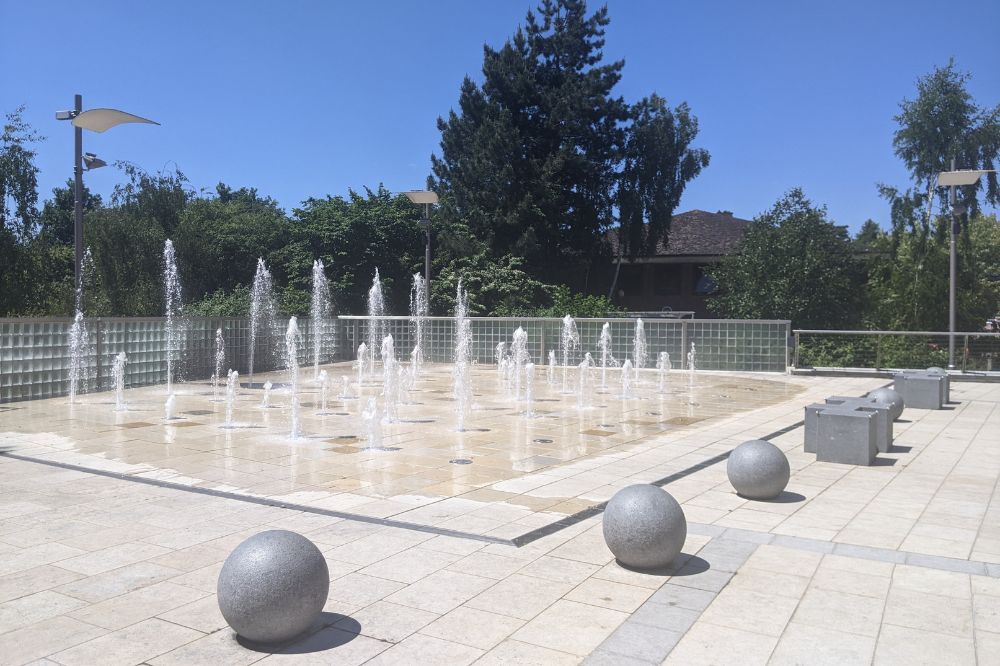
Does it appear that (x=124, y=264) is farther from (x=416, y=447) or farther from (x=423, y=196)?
(x=416, y=447)

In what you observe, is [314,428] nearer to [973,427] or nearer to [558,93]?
[973,427]

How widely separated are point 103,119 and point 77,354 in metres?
5.06

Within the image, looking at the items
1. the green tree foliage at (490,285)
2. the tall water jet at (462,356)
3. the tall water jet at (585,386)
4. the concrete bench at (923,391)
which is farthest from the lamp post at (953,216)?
the green tree foliage at (490,285)

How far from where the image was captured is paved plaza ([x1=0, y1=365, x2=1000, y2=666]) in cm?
443

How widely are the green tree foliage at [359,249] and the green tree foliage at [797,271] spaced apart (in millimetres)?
14226

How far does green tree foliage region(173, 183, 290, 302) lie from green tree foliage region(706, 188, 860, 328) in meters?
22.0

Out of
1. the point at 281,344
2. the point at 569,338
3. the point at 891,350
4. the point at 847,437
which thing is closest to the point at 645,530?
the point at 847,437

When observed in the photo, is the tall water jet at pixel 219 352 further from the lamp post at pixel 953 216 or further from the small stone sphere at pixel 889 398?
the lamp post at pixel 953 216

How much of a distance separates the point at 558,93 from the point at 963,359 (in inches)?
763

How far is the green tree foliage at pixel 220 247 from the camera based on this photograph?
38000mm

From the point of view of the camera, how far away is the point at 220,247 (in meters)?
39.2

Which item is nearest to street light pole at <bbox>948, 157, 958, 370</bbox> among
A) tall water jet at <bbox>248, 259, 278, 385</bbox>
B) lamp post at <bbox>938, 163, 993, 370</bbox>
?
lamp post at <bbox>938, 163, 993, 370</bbox>

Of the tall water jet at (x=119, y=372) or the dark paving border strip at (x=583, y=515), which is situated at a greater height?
the tall water jet at (x=119, y=372)

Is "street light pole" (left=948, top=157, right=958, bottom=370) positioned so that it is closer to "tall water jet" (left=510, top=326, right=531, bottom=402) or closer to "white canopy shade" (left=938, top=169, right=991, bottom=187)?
"white canopy shade" (left=938, top=169, right=991, bottom=187)
